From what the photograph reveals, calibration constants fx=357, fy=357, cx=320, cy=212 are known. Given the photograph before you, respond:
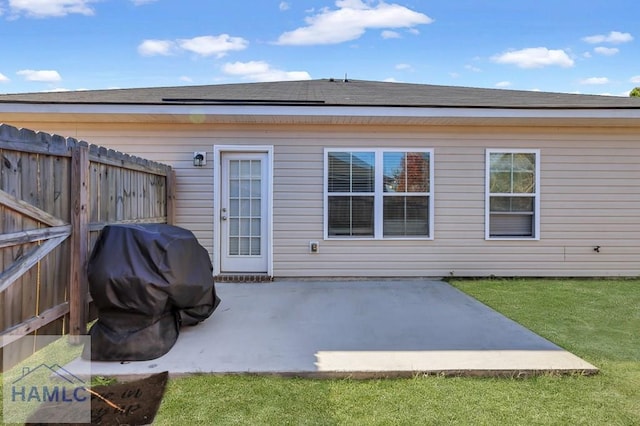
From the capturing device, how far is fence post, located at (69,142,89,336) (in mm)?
3029

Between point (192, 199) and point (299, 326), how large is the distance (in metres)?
3.14

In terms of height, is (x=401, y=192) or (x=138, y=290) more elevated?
(x=401, y=192)

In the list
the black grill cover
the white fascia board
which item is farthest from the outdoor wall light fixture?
the black grill cover

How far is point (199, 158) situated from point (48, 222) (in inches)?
118

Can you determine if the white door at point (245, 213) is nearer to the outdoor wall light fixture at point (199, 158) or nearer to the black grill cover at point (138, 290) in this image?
the outdoor wall light fixture at point (199, 158)

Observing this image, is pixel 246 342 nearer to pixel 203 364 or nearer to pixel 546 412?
pixel 203 364

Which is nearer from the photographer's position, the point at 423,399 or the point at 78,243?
the point at 423,399

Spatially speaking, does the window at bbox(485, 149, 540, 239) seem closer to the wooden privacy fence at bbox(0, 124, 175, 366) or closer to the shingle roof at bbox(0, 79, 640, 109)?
the shingle roof at bbox(0, 79, 640, 109)

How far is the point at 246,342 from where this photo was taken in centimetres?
306

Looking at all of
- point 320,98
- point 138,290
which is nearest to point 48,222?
point 138,290

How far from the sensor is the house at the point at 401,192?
18.6ft

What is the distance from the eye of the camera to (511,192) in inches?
229

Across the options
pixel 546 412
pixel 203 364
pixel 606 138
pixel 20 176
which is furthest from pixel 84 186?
pixel 606 138

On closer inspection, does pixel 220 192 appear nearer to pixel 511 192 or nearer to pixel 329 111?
pixel 329 111
